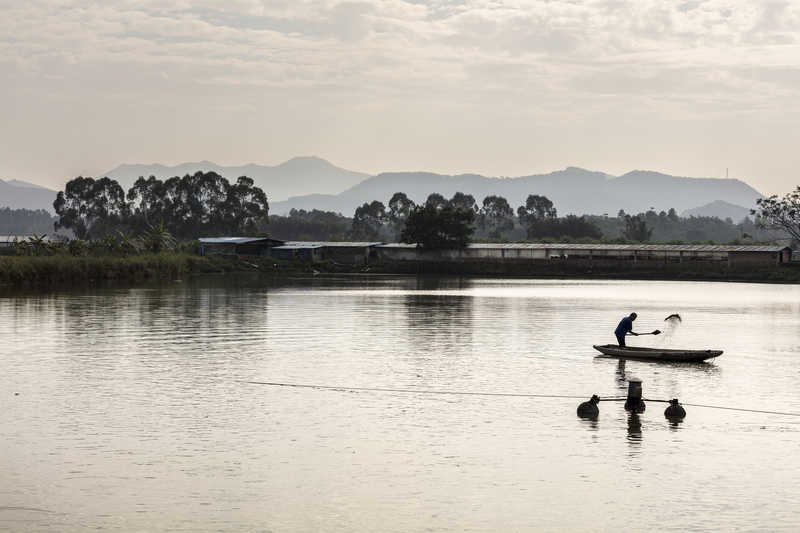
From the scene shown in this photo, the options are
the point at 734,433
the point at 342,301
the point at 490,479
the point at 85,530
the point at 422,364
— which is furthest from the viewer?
the point at 342,301

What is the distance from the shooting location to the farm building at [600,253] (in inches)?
5266

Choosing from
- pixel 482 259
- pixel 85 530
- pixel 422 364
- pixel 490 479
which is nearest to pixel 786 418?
pixel 490 479

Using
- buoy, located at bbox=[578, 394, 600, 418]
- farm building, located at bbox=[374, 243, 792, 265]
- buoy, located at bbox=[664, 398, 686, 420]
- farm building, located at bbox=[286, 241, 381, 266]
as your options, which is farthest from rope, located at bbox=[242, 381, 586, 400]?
farm building, located at bbox=[286, 241, 381, 266]

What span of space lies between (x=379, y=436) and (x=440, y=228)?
4908 inches

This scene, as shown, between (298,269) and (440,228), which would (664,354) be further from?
(298,269)

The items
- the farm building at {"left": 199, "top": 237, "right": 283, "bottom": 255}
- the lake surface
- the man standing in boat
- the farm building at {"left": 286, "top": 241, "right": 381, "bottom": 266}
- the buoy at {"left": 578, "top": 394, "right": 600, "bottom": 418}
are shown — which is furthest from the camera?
the farm building at {"left": 286, "top": 241, "right": 381, "bottom": 266}

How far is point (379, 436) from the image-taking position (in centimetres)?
2297

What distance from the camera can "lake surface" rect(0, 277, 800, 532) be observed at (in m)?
16.9

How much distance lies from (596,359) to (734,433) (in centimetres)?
1422

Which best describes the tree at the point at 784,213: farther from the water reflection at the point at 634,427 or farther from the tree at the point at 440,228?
the water reflection at the point at 634,427

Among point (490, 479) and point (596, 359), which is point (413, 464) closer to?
point (490, 479)

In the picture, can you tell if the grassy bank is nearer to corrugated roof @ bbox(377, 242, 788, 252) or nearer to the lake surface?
corrugated roof @ bbox(377, 242, 788, 252)

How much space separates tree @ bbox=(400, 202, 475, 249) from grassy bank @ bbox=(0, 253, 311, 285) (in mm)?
28329

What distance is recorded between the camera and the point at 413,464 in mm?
20172
